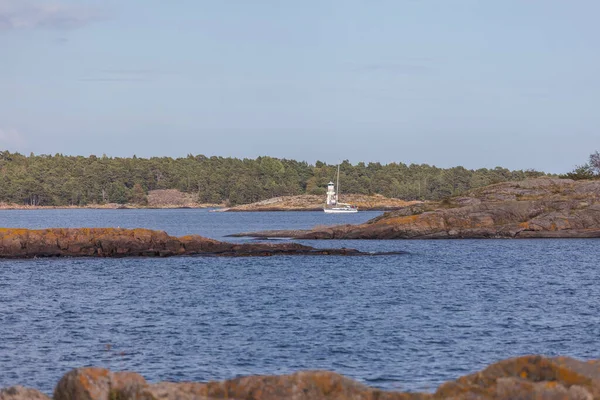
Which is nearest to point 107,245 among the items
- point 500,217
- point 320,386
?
point 500,217

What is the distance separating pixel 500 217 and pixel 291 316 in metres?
61.4

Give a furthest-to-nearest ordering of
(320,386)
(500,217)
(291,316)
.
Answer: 1. (500,217)
2. (291,316)
3. (320,386)

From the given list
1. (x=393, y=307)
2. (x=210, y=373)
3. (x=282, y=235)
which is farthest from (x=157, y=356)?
(x=282, y=235)

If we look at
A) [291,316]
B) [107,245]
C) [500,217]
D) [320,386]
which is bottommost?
[291,316]

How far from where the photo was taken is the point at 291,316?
34.7 meters

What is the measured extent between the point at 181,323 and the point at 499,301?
16156 mm

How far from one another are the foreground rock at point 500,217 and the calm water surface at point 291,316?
25.0 meters

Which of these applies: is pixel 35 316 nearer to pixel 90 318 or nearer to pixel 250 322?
pixel 90 318

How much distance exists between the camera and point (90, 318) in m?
34.8

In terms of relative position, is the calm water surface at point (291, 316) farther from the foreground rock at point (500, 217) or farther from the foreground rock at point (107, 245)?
the foreground rock at point (500, 217)

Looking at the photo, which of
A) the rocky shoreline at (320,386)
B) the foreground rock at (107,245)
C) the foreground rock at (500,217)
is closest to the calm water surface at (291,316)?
the foreground rock at (107,245)

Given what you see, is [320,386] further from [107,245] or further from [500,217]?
[500,217]

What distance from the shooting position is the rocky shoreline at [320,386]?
10.2 m

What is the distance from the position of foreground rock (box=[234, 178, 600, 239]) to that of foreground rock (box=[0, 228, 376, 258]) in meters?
24.2
